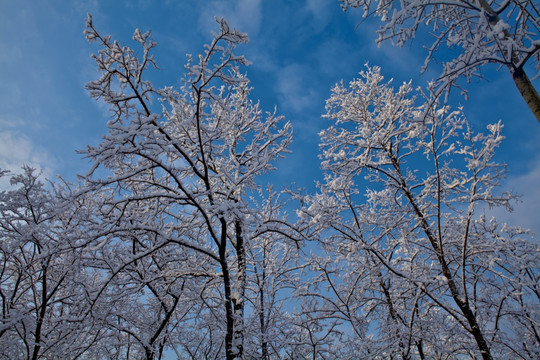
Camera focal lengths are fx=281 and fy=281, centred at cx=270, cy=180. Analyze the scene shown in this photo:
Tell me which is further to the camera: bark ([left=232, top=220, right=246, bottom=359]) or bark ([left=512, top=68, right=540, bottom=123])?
bark ([left=232, top=220, right=246, bottom=359])

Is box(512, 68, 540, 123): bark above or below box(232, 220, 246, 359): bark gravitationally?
above

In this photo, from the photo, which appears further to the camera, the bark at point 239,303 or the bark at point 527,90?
the bark at point 239,303

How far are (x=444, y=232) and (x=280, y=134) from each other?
16.0 feet

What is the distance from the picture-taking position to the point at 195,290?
6004 millimetres

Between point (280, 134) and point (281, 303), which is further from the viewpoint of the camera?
point (281, 303)

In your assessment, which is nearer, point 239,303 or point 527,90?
point 527,90

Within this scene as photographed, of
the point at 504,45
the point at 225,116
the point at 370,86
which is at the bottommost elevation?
the point at 504,45

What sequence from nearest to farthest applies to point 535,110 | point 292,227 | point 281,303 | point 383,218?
point 535,110 → point 292,227 → point 383,218 → point 281,303

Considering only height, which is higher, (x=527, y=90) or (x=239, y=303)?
(x=527, y=90)

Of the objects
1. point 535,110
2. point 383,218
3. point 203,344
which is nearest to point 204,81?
point 535,110

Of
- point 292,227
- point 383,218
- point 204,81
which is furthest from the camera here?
point 383,218

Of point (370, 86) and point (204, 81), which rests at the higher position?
point (370, 86)

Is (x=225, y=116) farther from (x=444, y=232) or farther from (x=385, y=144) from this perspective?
(x=444, y=232)

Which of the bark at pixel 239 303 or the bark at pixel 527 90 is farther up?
the bark at pixel 527 90
